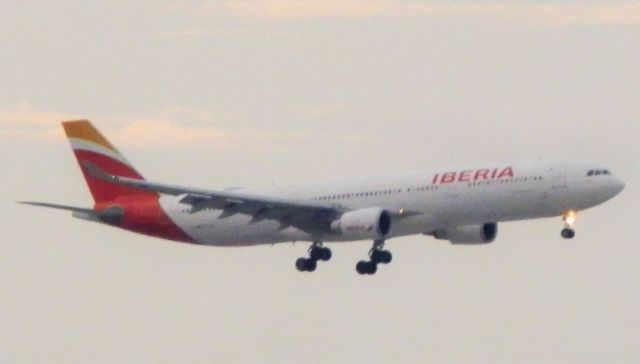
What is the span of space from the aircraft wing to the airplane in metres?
0.04

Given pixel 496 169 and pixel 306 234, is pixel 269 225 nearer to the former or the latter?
pixel 306 234

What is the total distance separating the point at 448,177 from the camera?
10094 centimetres

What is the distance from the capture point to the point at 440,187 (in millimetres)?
100688

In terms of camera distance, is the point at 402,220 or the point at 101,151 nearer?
the point at 402,220

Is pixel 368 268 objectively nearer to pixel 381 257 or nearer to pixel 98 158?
pixel 381 257

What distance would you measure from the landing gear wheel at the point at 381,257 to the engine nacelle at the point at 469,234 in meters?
2.39

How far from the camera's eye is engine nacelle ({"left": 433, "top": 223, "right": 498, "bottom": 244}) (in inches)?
4158

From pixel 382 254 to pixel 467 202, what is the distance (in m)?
7.82

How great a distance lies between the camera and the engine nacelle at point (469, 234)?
105625 mm

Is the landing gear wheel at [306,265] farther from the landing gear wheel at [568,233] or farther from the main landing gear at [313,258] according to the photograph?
the landing gear wheel at [568,233]

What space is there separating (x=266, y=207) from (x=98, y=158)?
12.8 metres

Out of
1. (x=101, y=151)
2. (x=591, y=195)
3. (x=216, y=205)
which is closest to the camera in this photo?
(x=591, y=195)

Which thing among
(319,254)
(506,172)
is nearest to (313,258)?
(319,254)

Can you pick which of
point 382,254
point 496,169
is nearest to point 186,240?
point 382,254
